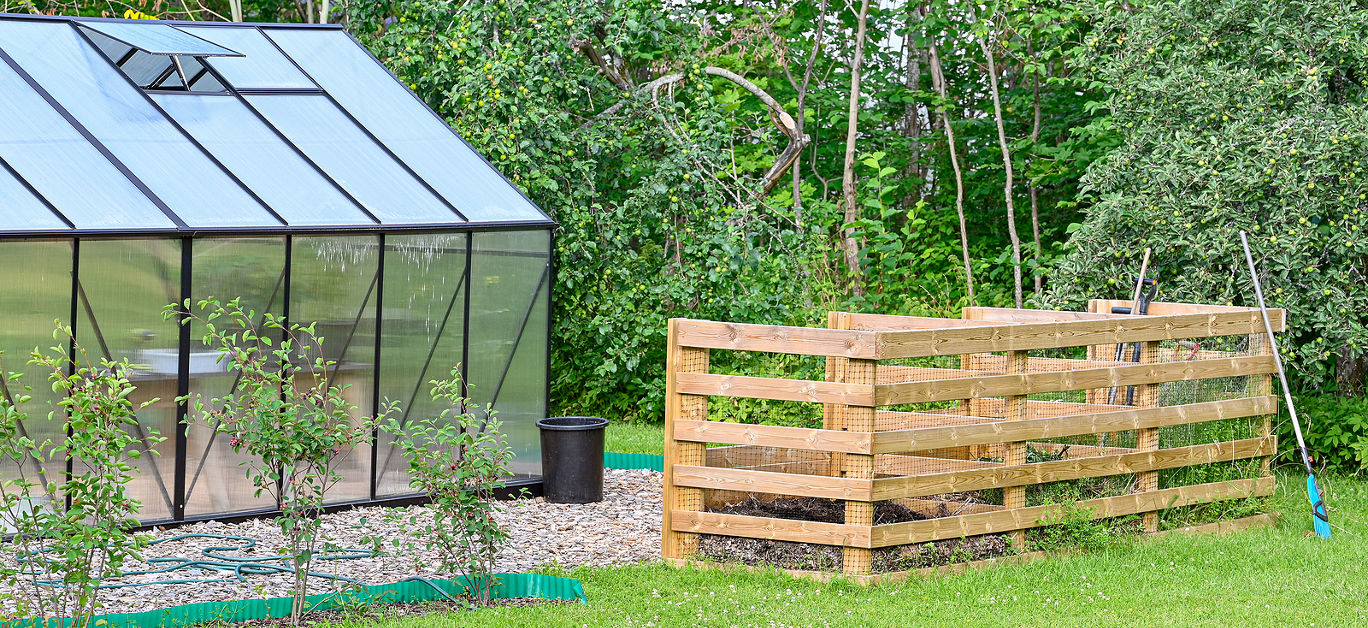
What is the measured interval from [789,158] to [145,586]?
7.79 metres

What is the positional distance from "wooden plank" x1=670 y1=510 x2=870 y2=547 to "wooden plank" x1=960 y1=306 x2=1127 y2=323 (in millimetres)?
2507

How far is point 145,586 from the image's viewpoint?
5.82 meters

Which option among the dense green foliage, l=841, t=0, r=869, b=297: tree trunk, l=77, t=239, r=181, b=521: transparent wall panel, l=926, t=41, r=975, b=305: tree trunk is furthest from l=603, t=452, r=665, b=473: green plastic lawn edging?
A: l=926, t=41, r=975, b=305: tree trunk

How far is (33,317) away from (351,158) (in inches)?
92.8

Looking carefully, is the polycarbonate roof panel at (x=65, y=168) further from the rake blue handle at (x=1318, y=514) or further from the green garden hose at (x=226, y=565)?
the rake blue handle at (x=1318, y=514)

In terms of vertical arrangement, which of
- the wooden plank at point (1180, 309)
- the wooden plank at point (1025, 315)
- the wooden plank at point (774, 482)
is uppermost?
the wooden plank at point (1180, 309)

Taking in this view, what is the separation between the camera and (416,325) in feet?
25.3

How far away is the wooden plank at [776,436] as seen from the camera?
Answer: 5.84m

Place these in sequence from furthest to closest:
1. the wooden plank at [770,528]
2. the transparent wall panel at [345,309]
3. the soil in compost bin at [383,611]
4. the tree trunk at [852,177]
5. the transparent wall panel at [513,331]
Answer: the tree trunk at [852,177] → the transparent wall panel at [513,331] → the transparent wall panel at [345,309] → the wooden plank at [770,528] → the soil in compost bin at [383,611]

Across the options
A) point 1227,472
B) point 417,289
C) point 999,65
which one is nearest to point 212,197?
point 417,289

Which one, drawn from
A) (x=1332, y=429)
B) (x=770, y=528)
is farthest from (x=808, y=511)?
(x=1332, y=429)

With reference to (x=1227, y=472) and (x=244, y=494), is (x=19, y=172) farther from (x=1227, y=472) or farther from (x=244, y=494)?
(x=1227, y=472)

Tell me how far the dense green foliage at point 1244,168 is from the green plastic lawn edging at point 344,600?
5299mm

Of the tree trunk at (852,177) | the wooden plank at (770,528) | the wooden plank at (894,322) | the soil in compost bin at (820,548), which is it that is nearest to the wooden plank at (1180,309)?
the wooden plank at (894,322)
